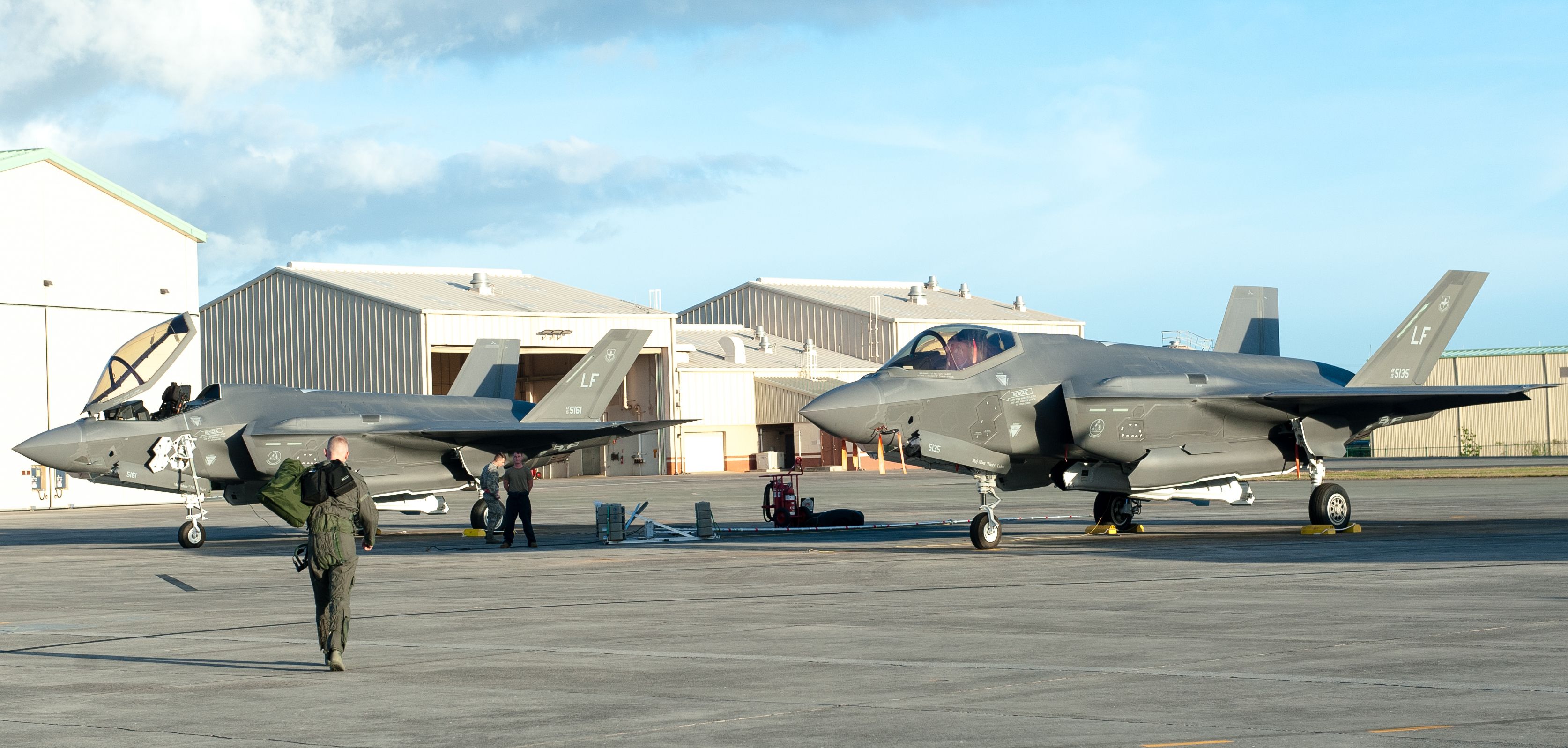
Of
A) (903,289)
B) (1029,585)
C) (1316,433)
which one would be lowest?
(1029,585)

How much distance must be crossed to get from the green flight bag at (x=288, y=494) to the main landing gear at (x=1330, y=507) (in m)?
15.8

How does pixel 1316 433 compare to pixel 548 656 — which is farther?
pixel 1316 433

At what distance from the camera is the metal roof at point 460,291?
6272 centimetres

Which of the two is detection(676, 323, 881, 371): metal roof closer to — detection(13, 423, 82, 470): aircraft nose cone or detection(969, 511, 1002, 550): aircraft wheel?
detection(13, 423, 82, 470): aircraft nose cone

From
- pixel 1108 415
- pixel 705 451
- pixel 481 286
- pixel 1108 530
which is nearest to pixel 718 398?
pixel 705 451

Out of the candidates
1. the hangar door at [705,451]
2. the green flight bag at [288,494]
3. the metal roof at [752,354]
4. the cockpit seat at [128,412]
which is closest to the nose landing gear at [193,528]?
the cockpit seat at [128,412]

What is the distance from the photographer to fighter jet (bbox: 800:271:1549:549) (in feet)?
63.1

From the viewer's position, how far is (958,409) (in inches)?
767

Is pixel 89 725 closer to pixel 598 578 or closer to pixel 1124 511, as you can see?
pixel 598 578

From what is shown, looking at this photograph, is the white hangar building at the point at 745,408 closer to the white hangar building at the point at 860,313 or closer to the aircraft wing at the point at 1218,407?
the white hangar building at the point at 860,313

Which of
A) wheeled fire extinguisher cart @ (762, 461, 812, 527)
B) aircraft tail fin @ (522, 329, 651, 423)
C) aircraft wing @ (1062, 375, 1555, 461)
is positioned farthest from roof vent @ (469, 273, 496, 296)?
aircraft wing @ (1062, 375, 1555, 461)

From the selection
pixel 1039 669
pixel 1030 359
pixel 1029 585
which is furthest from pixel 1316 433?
pixel 1039 669

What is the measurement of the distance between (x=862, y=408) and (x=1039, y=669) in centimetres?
1012

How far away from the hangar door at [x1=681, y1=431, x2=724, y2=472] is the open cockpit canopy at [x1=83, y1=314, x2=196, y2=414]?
46.2 m
